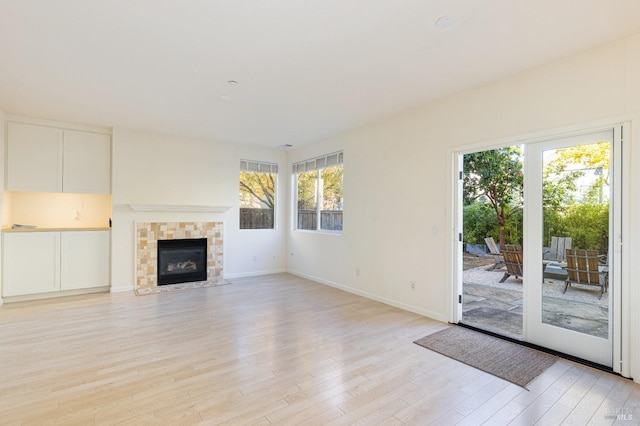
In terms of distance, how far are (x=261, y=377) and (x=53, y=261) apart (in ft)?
14.1

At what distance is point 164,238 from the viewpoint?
220 inches

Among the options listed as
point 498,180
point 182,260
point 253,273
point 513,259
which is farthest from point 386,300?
point 498,180

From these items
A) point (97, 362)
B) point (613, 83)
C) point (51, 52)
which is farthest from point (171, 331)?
point (613, 83)

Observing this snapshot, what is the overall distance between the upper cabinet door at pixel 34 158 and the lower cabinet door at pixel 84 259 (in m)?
0.83

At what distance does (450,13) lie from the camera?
220 centimetres

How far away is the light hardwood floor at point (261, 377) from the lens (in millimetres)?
2047

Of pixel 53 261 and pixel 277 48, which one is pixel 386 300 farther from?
pixel 53 261

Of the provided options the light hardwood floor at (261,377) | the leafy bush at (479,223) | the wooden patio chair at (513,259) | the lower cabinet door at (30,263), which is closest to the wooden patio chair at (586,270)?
the light hardwood floor at (261,377)

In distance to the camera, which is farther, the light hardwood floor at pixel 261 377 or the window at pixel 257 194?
the window at pixel 257 194

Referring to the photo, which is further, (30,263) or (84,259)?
(84,259)

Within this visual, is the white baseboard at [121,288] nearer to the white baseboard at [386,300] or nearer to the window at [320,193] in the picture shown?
the white baseboard at [386,300]

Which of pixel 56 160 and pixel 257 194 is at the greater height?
pixel 56 160

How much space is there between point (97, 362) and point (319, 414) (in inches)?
80.4

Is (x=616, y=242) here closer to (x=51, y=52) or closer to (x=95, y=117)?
(x=51, y=52)
